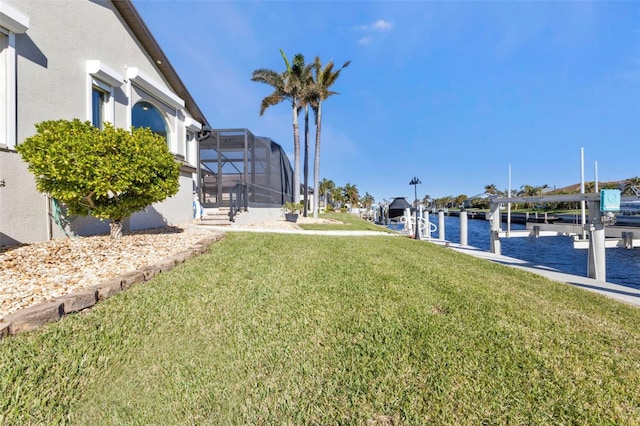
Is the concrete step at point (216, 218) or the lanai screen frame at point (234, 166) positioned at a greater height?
the lanai screen frame at point (234, 166)

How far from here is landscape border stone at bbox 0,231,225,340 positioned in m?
2.01

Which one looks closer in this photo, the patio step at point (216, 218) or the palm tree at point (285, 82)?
the patio step at point (216, 218)

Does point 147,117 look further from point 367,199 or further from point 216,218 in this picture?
point 367,199

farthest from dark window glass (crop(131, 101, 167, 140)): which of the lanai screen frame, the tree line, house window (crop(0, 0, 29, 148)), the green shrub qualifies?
the tree line

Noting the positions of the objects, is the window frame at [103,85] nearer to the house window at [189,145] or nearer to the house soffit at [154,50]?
the house soffit at [154,50]

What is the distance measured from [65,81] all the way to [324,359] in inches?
278

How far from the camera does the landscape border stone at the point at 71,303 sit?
2.01m

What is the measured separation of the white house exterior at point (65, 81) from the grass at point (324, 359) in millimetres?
3209

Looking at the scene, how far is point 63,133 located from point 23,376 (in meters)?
3.89

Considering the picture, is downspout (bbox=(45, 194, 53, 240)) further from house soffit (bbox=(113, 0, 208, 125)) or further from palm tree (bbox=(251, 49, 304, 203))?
palm tree (bbox=(251, 49, 304, 203))

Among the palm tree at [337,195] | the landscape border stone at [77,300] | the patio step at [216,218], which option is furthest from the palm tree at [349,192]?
the landscape border stone at [77,300]

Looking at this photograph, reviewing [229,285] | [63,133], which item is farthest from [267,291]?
[63,133]

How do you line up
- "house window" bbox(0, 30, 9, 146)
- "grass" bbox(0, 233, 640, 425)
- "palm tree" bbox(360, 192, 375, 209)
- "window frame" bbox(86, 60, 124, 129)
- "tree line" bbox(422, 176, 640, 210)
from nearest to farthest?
"grass" bbox(0, 233, 640, 425)
"house window" bbox(0, 30, 9, 146)
"window frame" bbox(86, 60, 124, 129)
"tree line" bbox(422, 176, 640, 210)
"palm tree" bbox(360, 192, 375, 209)

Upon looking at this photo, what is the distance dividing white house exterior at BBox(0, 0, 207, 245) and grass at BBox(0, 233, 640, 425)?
3209mm
